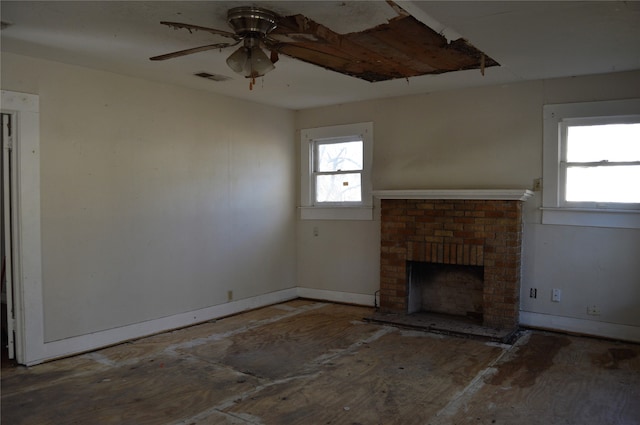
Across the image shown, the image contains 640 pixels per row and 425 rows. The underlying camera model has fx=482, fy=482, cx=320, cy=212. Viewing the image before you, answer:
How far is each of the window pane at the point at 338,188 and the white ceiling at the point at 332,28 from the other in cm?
149

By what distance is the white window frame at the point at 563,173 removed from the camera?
4.37 metres

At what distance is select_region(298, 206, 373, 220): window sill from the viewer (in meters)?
5.87

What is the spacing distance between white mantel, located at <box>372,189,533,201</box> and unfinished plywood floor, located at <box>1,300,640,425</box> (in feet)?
A: 4.41

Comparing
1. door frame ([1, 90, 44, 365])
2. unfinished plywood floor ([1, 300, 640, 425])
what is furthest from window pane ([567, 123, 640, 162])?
door frame ([1, 90, 44, 365])

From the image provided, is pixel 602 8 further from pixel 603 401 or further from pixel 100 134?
pixel 100 134

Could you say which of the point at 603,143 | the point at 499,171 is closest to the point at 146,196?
the point at 499,171

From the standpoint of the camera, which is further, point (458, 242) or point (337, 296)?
point (337, 296)

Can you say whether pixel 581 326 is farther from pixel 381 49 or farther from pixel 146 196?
pixel 146 196

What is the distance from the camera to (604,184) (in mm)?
4488

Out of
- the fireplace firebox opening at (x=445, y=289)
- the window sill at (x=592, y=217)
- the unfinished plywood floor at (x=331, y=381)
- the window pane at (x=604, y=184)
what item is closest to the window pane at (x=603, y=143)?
the window pane at (x=604, y=184)

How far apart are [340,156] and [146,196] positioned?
249 cm

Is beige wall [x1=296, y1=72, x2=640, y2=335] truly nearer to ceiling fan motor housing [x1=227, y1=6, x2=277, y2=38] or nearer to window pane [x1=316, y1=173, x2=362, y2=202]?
window pane [x1=316, y1=173, x2=362, y2=202]

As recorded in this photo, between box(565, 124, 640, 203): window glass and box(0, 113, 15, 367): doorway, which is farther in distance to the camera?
box(565, 124, 640, 203): window glass

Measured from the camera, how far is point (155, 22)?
126 inches
